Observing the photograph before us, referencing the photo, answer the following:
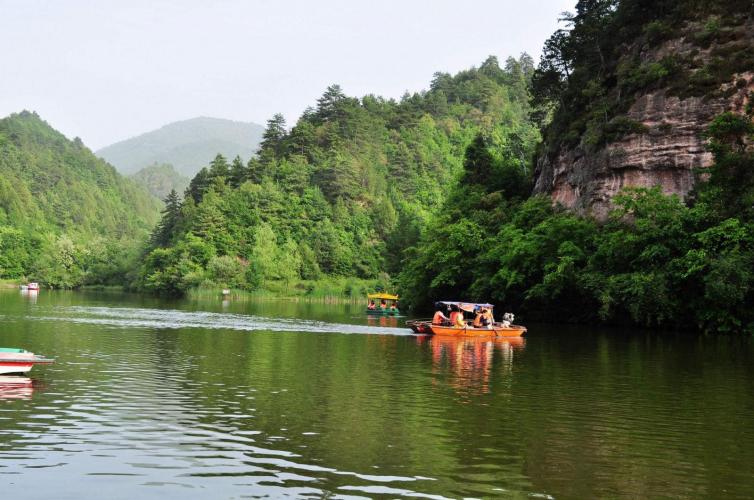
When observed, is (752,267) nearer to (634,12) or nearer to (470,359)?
(470,359)

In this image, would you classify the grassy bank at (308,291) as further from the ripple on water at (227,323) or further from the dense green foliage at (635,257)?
the ripple on water at (227,323)

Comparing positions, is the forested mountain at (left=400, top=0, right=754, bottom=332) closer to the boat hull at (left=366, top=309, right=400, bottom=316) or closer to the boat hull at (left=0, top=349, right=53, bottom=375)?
the boat hull at (left=366, top=309, right=400, bottom=316)

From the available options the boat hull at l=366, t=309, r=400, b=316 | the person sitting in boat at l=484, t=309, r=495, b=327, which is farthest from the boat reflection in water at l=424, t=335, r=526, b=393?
the boat hull at l=366, t=309, r=400, b=316

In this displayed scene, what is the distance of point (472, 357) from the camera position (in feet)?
111

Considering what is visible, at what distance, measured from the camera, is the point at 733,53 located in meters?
55.5

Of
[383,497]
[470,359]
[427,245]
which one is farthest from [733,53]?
[383,497]

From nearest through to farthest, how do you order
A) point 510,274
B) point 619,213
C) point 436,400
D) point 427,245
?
1. point 436,400
2. point 619,213
3. point 510,274
4. point 427,245

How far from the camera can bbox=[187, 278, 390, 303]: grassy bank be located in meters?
110

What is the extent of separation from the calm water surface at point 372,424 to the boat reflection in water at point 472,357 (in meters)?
0.20

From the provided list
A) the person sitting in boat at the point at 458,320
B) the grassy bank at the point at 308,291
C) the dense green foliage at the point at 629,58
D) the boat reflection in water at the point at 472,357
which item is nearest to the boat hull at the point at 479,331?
the boat reflection in water at the point at 472,357

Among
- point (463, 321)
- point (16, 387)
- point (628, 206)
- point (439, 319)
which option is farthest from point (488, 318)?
point (16, 387)

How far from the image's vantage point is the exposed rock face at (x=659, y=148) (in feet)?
177

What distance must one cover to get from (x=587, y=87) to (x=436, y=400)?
51153mm

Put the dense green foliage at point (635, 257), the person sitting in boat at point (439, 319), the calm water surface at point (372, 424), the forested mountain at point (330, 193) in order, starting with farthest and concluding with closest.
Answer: the forested mountain at point (330, 193) → the dense green foliage at point (635, 257) → the person sitting in boat at point (439, 319) → the calm water surface at point (372, 424)
